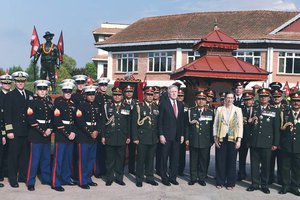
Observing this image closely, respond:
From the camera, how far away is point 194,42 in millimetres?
25266

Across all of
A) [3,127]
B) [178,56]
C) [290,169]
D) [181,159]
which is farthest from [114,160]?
[178,56]

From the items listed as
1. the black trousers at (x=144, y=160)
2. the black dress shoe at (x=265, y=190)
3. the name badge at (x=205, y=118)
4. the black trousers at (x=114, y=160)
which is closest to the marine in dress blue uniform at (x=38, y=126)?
the black trousers at (x=114, y=160)

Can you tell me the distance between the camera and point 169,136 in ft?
21.3

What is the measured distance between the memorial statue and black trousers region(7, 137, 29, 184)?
528cm

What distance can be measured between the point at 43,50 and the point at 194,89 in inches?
199

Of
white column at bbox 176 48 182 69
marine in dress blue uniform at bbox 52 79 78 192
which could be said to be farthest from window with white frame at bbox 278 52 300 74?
marine in dress blue uniform at bbox 52 79 78 192

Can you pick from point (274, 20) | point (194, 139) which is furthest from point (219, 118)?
point (274, 20)

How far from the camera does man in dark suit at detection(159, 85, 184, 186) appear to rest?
6.50 m

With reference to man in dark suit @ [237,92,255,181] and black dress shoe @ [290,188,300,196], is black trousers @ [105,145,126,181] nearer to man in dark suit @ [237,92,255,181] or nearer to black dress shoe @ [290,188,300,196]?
man in dark suit @ [237,92,255,181]

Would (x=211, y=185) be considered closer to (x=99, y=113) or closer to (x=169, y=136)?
(x=169, y=136)

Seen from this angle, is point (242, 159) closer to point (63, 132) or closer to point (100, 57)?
point (63, 132)

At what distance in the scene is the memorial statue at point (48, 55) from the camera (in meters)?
11.0

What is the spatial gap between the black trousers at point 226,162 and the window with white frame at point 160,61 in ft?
69.4

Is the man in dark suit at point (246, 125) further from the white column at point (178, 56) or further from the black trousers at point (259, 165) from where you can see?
the white column at point (178, 56)
